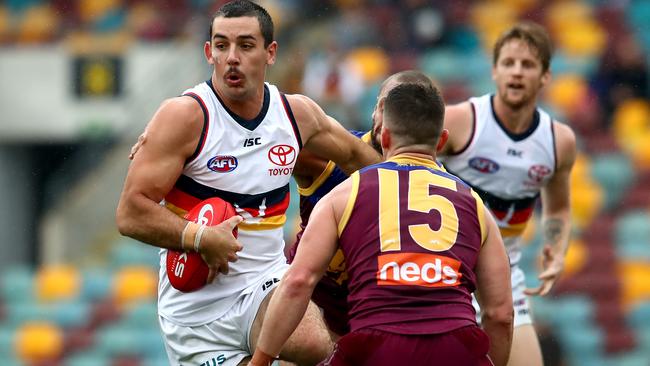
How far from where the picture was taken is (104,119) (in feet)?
60.7

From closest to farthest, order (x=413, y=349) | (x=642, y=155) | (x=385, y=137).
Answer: (x=413, y=349) → (x=385, y=137) → (x=642, y=155)

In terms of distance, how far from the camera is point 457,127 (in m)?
7.39

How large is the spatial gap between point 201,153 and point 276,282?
76cm

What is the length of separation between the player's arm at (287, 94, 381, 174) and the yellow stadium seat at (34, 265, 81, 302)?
9.61 m

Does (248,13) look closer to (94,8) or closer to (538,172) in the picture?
(538,172)

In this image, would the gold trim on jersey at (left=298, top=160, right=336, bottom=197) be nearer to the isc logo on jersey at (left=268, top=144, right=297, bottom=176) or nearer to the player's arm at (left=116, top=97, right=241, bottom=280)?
the isc logo on jersey at (left=268, top=144, right=297, bottom=176)

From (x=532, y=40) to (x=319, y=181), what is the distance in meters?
1.75

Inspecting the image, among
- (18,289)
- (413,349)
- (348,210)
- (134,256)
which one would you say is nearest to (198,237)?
(348,210)

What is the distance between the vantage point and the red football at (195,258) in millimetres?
5762

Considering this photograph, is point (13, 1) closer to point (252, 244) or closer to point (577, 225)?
point (577, 225)

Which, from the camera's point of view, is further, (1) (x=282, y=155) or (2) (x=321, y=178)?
(2) (x=321, y=178)

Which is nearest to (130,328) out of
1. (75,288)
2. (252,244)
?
Answer: (75,288)

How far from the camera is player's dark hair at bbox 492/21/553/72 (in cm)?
753

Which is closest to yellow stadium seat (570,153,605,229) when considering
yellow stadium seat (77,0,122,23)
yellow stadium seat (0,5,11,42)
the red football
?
the red football
